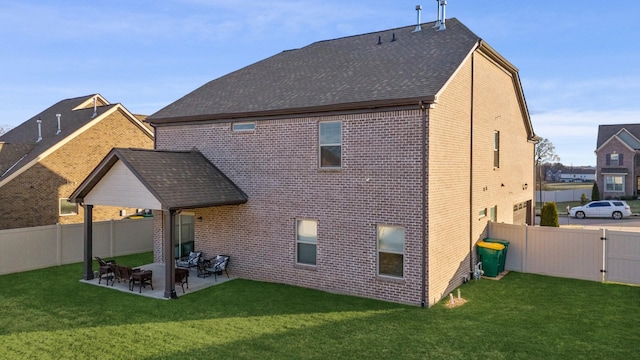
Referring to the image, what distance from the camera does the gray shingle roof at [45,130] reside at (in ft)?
74.8

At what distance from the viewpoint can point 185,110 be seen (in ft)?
58.5

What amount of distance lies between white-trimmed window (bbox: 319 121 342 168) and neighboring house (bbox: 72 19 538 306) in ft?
0.14

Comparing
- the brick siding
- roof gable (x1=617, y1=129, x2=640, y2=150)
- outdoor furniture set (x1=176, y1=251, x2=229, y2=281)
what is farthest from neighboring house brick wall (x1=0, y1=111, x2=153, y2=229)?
roof gable (x1=617, y1=129, x2=640, y2=150)

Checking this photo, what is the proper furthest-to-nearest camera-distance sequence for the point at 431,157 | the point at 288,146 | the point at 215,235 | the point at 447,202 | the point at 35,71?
A: the point at 35,71 < the point at 215,235 < the point at 288,146 < the point at 447,202 < the point at 431,157

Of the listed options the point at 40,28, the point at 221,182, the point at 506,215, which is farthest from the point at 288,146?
the point at 40,28

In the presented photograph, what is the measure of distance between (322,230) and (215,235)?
462cm

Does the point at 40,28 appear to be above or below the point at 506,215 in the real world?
above

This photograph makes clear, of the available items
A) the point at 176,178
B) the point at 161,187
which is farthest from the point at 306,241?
the point at 161,187

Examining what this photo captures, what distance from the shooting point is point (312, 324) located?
35.2 feet

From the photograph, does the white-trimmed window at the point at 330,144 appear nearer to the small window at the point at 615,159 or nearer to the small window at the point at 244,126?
the small window at the point at 244,126

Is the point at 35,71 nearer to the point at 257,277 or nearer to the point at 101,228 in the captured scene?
the point at 101,228

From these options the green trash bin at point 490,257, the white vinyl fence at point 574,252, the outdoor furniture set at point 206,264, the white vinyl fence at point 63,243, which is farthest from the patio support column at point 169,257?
the white vinyl fence at point 574,252

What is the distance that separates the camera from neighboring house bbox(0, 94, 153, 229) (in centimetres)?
2100

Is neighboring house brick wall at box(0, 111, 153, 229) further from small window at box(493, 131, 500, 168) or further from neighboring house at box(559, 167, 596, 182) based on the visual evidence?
neighboring house at box(559, 167, 596, 182)
